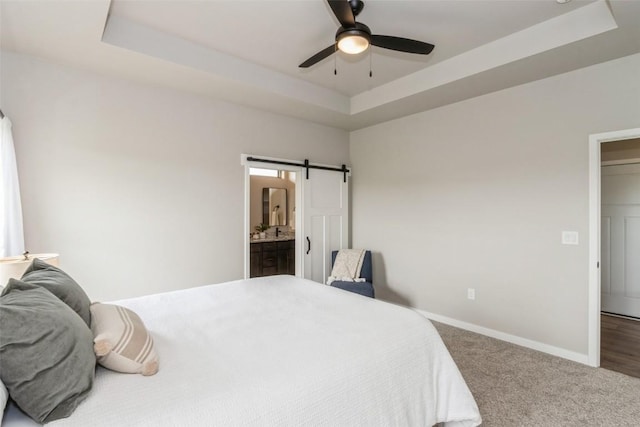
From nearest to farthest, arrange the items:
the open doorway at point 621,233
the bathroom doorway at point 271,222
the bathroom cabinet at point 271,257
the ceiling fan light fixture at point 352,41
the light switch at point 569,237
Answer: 1. the ceiling fan light fixture at point 352,41
2. the light switch at point 569,237
3. the open doorway at point 621,233
4. the bathroom cabinet at point 271,257
5. the bathroom doorway at point 271,222

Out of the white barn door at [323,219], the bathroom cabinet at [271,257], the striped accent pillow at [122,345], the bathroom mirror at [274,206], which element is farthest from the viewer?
the bathroom mirror at [274,206]

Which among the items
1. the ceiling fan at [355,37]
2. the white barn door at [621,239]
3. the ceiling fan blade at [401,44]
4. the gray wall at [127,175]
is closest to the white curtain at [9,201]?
the gray wall at [127,175]

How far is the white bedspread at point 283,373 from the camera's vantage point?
107cm

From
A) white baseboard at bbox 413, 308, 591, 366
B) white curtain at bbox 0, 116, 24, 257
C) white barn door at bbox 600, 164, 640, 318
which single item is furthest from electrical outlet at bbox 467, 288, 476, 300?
white curtain at bbox 0, 116, 24, 257

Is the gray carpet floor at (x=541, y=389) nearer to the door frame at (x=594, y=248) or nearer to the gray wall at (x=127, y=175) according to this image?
the door frame at (x=594, y=248)

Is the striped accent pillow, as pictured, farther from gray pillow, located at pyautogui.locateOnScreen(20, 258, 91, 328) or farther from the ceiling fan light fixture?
the ceiling fan light fixture

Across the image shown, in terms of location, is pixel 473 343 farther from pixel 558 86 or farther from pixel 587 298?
pixel 558 86

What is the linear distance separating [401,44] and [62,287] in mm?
2368

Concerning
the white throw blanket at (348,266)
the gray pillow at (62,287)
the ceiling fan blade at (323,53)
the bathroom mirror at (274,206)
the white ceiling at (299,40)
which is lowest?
the white throw blanket at (348,266)

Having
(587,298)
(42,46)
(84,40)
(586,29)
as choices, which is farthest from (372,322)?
(42,46)

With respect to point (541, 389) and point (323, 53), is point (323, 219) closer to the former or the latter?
point (323, 53)

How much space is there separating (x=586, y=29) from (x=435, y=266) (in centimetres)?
260

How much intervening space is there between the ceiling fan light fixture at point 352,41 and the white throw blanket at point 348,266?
2.73 meters

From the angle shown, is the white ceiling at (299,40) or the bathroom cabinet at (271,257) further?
the bathroom cabinet at (271,257)
